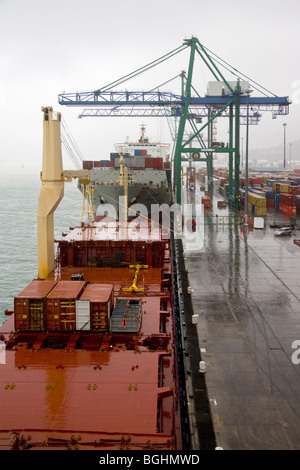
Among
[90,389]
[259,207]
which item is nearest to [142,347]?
[90,389]

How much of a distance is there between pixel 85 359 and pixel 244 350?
6.24 m

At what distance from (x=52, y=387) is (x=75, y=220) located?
55.4 meters

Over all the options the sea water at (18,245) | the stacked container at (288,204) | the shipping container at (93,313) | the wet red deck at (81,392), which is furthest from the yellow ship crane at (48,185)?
the stacked container at (288,204)

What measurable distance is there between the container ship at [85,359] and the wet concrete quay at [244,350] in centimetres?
147

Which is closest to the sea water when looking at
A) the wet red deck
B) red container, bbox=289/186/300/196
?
the wet red deck

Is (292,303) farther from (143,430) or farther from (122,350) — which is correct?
(143,430)

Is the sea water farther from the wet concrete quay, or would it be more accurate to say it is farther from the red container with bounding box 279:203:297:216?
the red container with bounding box 279:203:297:216

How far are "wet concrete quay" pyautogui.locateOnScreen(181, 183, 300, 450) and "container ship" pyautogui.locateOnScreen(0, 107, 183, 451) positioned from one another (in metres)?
1.47

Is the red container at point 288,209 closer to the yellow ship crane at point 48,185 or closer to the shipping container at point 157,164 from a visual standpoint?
the shipping container at point 157,164

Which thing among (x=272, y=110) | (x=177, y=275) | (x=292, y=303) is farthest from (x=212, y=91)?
(x=292, y=303)

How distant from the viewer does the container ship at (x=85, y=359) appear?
736 cm

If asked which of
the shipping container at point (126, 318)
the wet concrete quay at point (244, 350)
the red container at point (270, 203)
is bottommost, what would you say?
the wet concrete quay at point (244, 350)
